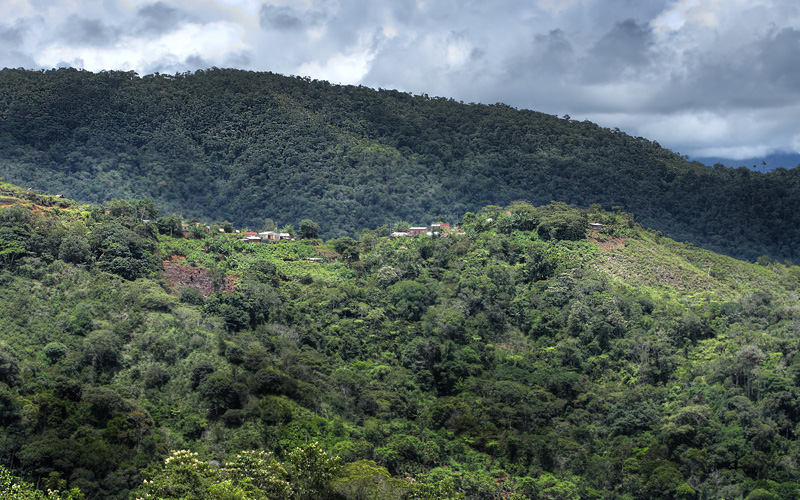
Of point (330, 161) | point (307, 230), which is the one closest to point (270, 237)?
point (307, 230)

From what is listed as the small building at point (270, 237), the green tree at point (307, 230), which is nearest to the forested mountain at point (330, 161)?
the small building at point (270, 237)

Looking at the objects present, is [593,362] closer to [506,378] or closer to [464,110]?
[506,378]

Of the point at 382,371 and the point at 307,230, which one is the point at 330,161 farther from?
the point at 382,371

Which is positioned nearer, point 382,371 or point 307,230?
→ point 382,371

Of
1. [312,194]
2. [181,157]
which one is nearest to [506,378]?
[312,194]

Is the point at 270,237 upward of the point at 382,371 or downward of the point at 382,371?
upward

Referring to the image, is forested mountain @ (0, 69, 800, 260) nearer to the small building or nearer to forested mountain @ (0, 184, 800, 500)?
the small building
